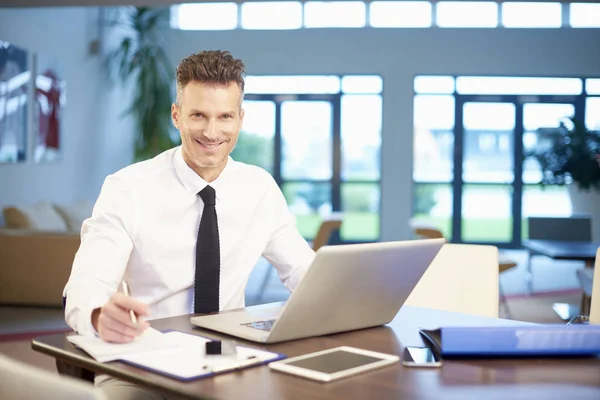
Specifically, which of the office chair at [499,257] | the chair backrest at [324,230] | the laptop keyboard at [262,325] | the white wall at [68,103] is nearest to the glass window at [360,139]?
the white wall at [68,103]

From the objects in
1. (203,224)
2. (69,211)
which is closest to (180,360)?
(203,224)

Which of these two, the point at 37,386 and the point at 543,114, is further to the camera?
the point at 543,114

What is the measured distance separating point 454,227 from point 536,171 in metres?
1.56

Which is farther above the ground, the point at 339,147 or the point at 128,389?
the point at 339,147

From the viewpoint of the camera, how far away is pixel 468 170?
11633 millimetres

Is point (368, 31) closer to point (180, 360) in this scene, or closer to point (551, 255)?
point (551, 255)

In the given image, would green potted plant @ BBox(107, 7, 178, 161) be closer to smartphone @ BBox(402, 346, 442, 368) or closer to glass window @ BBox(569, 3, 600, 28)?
glass window @ BBox(569, 3, 600, 28)

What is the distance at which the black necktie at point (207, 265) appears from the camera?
6.82 ft

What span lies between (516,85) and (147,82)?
5.72 m

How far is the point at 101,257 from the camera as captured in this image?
1.92 metres

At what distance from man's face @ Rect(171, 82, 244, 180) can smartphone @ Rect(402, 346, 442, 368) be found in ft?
2.91

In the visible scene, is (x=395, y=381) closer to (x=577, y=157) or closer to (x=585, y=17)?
(x=577, y=157)

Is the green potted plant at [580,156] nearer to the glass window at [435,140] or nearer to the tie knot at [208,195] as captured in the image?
the glass window at [435,140]

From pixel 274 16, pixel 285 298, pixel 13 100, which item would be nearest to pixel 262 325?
pixel 285 298
